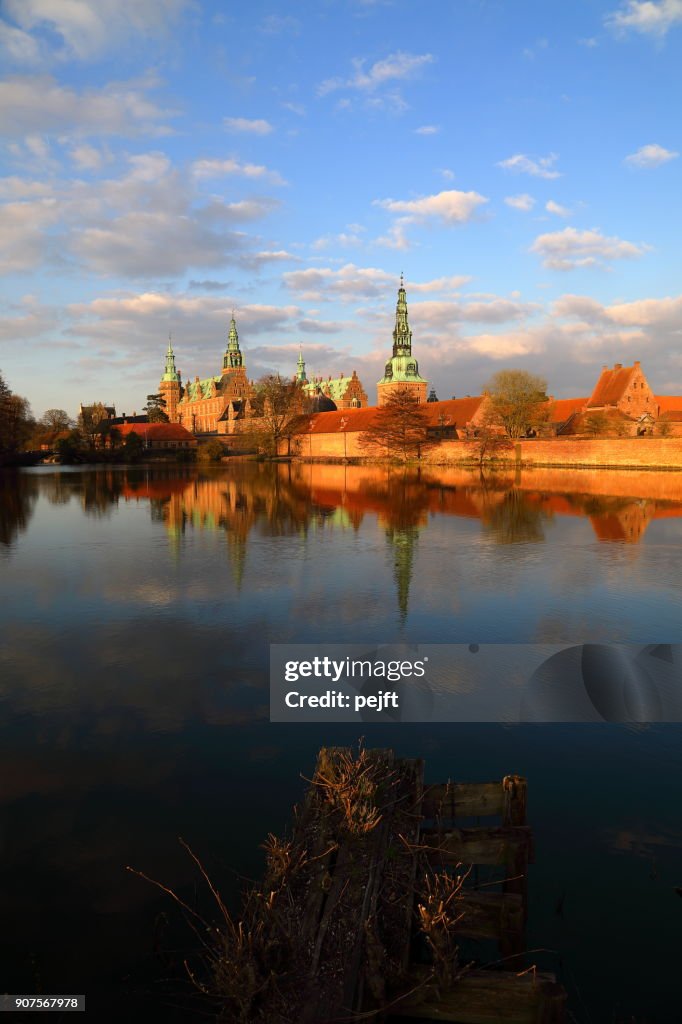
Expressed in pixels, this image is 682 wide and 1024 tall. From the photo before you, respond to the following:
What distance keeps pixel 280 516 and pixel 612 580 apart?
16545 millimetres

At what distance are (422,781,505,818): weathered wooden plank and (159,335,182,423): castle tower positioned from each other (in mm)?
182960

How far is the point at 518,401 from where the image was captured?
67562 millimetres

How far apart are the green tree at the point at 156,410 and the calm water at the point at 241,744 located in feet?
459

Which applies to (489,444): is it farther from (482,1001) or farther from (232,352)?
(232,352)

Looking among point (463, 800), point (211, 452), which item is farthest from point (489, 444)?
point (463, 800)

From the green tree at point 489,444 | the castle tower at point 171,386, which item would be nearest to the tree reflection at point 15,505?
the green tree at point 489,444

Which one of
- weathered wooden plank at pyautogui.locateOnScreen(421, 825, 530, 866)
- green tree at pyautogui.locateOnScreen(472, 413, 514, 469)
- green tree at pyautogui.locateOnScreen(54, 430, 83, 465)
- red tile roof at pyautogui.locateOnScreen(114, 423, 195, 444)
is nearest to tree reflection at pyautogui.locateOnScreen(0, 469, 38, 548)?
weathered wooden plank at pyautogui.locateOnScreen(421, 825, 530, 866)

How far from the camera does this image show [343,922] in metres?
4.47

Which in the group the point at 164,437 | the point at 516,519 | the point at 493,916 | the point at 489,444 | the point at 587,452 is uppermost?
the point at 164,437

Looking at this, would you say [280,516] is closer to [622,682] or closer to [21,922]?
[622,682]

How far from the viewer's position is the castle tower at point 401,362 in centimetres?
10650

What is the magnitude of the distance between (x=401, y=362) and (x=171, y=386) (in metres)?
97.1

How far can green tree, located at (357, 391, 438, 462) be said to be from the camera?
68.4 m

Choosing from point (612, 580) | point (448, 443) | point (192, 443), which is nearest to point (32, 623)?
point (612, 580)
